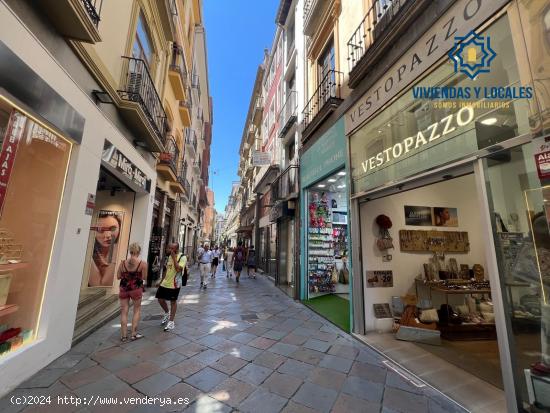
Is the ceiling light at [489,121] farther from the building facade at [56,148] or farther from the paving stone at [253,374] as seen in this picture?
the building facade at [56,148]

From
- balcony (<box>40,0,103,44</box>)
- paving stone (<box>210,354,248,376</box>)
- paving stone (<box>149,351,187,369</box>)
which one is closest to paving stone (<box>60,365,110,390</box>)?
paving stone (<box>149,351,187,369</box>)

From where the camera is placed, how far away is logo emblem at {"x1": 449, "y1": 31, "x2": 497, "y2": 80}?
293 centimetres

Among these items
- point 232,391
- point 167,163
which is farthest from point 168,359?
point 167,163

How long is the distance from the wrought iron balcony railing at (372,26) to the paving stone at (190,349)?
21.3ft

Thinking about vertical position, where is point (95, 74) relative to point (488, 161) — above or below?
above

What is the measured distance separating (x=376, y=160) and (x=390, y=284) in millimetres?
2749

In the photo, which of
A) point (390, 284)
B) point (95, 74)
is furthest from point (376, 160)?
point (95, 74)

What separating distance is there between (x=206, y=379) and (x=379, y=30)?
22.3 ft

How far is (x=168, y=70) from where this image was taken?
964 centimetres

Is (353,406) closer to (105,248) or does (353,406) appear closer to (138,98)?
(138,98)

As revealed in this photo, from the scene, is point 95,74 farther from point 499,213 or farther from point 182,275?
point 499,213

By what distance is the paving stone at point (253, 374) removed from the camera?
3189mm

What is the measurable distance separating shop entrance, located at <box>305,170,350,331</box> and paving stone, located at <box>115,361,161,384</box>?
17.3 ft

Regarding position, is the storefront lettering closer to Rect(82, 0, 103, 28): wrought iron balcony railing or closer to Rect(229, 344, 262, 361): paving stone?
Rect(229, 344, 262, 361): paving stone
